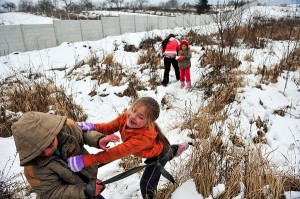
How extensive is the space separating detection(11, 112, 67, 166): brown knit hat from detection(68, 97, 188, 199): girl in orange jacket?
267mm

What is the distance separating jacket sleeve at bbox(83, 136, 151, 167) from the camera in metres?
1.56

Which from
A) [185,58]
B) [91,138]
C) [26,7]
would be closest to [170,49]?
[185,58]

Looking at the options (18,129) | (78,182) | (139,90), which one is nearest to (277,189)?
(78,182)

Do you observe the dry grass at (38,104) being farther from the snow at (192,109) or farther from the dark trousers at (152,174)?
the dark trousers at (152,174)

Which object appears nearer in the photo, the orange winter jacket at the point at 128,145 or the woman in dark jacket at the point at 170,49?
the orange winter jacket at the point at 128,145

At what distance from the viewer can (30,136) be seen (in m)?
1.21

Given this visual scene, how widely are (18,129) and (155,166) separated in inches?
42.5

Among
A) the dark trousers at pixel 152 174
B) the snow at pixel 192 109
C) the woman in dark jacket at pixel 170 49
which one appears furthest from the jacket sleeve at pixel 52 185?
the woman in dark jacket at pixel 170 49

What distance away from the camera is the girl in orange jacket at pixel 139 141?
1.57m

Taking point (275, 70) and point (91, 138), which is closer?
point (91, 138)

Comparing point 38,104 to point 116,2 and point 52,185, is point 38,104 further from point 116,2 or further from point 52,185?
point 116,2

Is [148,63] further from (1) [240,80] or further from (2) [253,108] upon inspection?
(2) [253,108]

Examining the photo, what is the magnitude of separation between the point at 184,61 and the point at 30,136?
4.20 metres

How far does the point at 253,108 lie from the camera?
3803 millimetres
